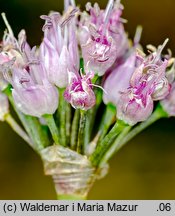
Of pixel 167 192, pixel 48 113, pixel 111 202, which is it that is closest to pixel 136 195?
pixel 167 192

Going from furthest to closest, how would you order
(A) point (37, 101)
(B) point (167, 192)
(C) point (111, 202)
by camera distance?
(B) point (167, 192), (C) point (111, 202), (A) point (37, 101)

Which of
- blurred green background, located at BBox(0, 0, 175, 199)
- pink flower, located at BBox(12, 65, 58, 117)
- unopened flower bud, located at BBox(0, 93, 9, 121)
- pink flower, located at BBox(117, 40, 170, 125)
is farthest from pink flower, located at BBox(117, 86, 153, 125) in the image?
blurred green background, located at BBox(0, 0, 175, 199)

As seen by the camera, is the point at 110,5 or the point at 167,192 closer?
the point at 110,5

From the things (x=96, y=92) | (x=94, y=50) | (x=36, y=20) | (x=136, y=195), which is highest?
(x=94, y=50)

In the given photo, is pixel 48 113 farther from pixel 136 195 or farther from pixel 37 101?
pixel 136 195

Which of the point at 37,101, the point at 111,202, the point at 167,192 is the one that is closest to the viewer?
the point at 37,101

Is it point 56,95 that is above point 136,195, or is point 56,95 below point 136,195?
above
